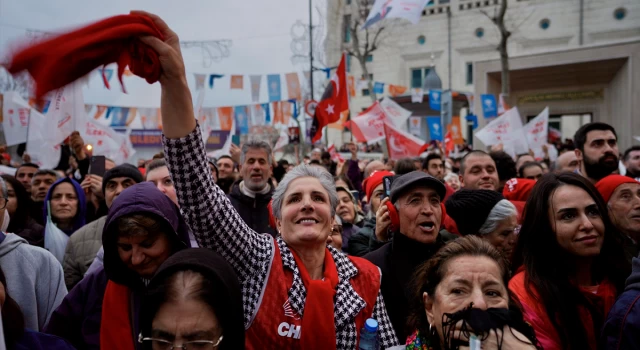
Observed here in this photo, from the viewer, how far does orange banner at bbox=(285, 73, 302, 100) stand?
18656mm

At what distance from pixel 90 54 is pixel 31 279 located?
1642 millimetres

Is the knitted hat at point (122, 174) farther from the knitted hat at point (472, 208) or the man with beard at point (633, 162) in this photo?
the man with beard at point (633, 162)

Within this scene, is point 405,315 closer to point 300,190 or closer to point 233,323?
point 300,190

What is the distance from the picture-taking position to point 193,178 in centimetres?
196

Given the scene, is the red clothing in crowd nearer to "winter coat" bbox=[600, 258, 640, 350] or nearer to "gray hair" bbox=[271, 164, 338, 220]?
"winter coat" bbox=[600, 258, 640, 350]

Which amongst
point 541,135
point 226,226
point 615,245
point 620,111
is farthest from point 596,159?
point 620,111

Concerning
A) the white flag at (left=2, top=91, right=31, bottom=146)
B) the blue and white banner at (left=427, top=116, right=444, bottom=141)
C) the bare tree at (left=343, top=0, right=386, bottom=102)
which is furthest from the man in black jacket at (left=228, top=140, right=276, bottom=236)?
the bare tree at (left=343, top=0, right=386, bottom=102)

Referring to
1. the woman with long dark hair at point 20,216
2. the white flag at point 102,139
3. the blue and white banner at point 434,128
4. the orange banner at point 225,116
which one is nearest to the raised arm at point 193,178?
the woman with long dark hair at point 20,216

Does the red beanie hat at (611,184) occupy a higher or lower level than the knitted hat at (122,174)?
lower

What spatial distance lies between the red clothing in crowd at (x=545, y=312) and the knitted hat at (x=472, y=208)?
1112 mm

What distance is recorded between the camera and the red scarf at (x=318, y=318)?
2.08 metres

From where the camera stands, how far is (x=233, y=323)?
1.75m

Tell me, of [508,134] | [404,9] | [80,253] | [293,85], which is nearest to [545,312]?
[80,253]

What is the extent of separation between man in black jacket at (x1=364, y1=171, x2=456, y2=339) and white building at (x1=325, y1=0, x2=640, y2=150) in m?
13.2
